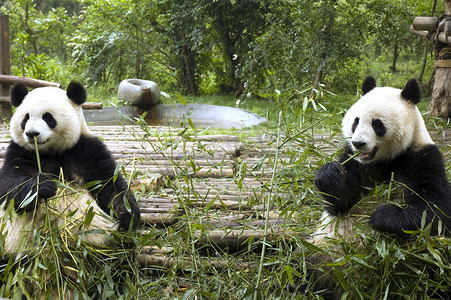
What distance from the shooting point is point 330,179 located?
114 inches

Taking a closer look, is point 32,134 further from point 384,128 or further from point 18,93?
point 384,128

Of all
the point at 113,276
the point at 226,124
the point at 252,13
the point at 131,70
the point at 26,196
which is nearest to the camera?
the point at 26,196

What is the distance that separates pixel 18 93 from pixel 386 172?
7.91 ft

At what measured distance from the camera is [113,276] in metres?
2.96

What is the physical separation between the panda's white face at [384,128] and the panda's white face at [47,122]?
1777 mm

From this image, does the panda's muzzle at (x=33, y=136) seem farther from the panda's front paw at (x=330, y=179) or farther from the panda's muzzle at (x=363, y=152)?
the panda's muzzle at (x=363, y=152)

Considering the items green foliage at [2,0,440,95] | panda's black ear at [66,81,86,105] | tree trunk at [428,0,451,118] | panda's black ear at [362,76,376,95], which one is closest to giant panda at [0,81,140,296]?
panda's black ear at [66,81,86,105]

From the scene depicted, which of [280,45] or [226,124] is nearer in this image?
[226,124]

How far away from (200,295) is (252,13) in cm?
1077

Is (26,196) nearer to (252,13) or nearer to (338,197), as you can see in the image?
(338,197)

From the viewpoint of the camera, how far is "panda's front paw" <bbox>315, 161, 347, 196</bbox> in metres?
2.89

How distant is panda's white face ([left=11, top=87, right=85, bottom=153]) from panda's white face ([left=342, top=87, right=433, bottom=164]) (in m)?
1.78

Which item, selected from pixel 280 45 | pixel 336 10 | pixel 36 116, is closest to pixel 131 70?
pixel 280 45

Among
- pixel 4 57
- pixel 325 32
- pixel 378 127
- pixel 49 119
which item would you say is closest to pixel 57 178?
pixel 49 119
